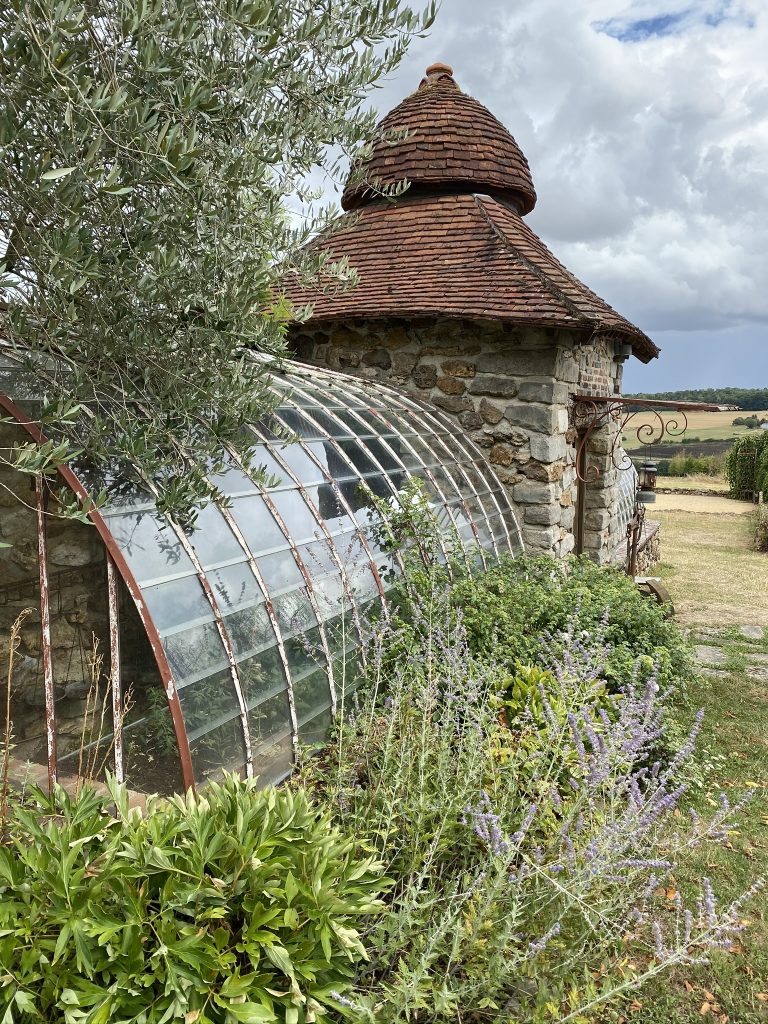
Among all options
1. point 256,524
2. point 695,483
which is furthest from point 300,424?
point 695,483

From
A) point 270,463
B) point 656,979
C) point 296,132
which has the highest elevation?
point 296,132

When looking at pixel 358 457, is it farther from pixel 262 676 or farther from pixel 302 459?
pixel 262 676

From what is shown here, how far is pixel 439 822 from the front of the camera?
10.8 feet

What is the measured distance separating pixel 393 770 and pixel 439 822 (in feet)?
1.13

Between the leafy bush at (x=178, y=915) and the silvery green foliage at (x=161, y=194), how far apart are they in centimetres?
147

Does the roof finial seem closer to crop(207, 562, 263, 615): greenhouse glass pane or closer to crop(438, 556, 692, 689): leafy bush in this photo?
crop(438, 556, 692, 689): leafy bush

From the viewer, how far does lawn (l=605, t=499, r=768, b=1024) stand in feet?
11.1

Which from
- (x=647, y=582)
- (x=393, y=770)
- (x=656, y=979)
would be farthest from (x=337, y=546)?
(x=647, y=582)

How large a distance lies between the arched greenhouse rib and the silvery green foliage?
0.32m

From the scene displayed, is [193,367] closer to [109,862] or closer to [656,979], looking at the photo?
[109,862]

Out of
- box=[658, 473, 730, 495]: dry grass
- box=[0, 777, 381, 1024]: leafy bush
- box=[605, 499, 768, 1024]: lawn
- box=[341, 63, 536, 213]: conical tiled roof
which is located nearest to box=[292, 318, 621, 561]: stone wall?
box=[341, 63, 536, 213]: conical tiled roof

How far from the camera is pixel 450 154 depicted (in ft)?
28.2

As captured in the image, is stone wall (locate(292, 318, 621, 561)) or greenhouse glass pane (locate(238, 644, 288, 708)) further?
stone wall (locate(292, 318, 621, 561))

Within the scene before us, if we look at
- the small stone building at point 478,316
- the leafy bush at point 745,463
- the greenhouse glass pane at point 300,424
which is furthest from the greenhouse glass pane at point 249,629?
the leafy bush at point 745,463
